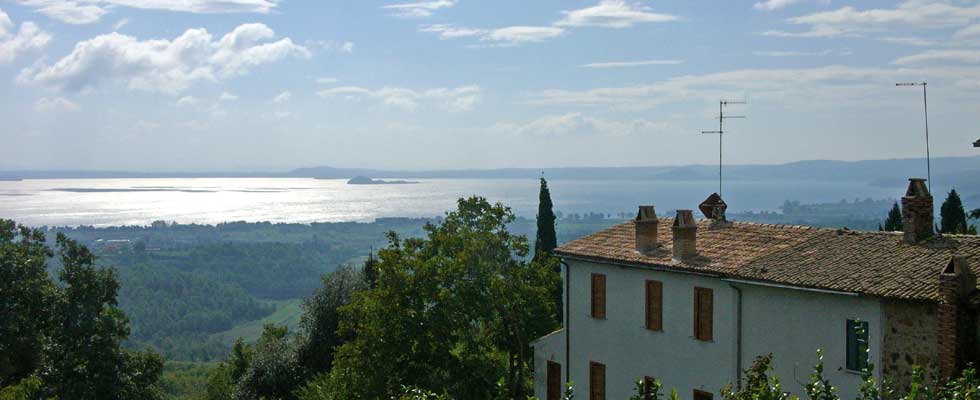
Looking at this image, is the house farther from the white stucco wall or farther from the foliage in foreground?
the foliage in foreground

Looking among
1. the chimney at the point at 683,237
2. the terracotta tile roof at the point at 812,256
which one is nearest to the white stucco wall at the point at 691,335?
the terracotta tile roof at the point at 812,256

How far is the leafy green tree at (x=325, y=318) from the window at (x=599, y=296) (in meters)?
17.5

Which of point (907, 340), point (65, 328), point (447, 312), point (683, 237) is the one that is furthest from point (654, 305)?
point (65, 328)

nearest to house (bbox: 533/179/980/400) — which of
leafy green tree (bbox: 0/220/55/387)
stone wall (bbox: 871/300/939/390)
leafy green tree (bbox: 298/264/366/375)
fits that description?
stone wall (bbox: 871/300/939/390)

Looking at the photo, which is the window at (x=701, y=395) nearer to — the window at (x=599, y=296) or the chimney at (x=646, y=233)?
the window at (x=599, y=296)

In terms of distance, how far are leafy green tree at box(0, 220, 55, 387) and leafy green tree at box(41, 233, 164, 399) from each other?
53cm

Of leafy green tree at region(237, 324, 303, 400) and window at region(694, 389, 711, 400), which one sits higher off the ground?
window at region(694, 389, 711, 400)

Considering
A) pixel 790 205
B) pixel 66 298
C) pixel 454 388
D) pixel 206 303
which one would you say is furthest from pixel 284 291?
pixel 454 388

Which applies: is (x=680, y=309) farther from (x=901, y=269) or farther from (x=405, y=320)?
(x=405, y=320)

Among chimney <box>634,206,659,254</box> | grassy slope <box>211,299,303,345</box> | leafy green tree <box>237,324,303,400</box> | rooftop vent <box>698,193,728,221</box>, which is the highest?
rooftop vent <box>698,193,728,221</box>

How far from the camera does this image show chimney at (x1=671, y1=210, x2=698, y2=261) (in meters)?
20.8

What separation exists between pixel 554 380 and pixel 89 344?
64.0ft

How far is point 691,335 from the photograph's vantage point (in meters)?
20.3

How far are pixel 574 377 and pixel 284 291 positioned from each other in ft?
520
